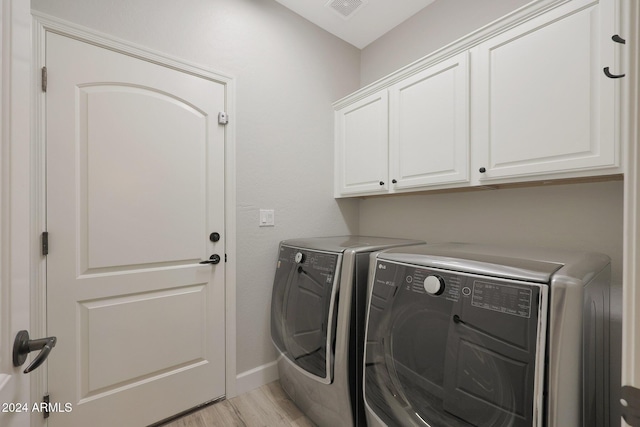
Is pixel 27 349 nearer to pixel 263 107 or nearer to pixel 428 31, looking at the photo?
pixel 263 107

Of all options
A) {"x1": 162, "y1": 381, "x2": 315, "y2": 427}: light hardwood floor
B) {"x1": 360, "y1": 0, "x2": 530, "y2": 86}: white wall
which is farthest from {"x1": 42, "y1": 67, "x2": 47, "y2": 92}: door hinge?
{"x1": 360, "y1": 0, "x2": 530, "y2": 86}: white wall

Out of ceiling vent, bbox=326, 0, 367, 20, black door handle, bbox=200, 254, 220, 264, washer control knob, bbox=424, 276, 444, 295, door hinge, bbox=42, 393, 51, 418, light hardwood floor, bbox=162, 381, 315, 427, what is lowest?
light hardwood floor, bbox=162, 381, 315, 427

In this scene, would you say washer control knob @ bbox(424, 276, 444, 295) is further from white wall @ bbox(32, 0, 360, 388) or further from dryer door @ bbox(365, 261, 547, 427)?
white wall @ bbox(32, 0, 360, 388)

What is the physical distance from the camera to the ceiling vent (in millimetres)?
2055

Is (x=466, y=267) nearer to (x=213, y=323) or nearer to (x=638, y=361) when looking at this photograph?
(x=638, y=361)

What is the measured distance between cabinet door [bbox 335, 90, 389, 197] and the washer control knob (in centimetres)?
104

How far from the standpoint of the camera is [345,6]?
2.10 m

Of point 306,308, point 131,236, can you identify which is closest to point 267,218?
point 306,308

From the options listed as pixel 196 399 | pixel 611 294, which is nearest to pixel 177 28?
pixel 196 399

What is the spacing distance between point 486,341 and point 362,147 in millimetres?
1607

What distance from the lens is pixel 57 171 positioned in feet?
4.39

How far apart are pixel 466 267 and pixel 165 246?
158 cm

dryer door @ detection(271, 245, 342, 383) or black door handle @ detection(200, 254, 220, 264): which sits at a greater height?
black door handle @ detection(200, 254, 220, 264)

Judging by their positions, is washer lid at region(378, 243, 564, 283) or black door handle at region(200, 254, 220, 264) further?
black door handle at region(200, 254, 220, 264)
